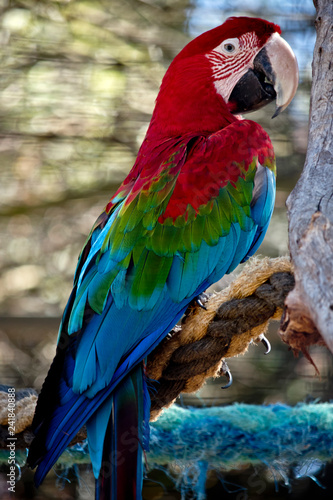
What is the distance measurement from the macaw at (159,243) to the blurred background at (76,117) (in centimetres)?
85

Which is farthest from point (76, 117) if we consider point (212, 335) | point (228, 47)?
point (212, 335)

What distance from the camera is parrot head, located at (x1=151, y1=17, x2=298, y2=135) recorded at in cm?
118

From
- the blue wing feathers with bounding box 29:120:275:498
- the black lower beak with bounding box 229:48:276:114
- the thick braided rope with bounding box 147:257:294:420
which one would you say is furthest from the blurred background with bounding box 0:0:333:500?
the thick braided rope with bounding box 147:257:294:420

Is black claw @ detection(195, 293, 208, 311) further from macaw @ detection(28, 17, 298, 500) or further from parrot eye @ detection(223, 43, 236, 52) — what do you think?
parrot eye @ detection(223, 43, 236, 52)

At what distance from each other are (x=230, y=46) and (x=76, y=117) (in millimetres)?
954

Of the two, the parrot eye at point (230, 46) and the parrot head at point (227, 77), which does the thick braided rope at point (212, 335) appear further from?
the parrot eye at point (230, 46)

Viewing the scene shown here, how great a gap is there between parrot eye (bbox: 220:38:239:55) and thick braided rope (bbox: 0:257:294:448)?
0.58 metres

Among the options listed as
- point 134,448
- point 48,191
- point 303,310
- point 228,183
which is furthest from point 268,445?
point 48,191

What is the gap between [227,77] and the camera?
1228 millimetres

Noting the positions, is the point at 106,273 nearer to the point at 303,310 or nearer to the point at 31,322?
the point at 303,310

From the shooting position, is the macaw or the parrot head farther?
the parrot head

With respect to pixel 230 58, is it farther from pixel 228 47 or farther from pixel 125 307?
pixel 125 307

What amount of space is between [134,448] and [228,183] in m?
0.50

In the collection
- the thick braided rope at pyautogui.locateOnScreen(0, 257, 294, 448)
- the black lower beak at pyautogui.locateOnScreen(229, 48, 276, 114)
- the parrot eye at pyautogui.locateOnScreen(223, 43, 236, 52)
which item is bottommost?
the thick braided rope at pyautogui.locateOnScreen(0, 257, 294, 448)
